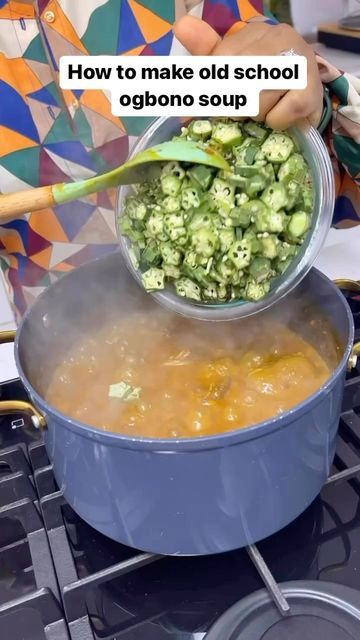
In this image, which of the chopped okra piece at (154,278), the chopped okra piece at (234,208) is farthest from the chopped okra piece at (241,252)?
the chopped okra piece at (154,278)

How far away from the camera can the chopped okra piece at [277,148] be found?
0.70 m

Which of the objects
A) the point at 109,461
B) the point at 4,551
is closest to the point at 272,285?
the point at 109,461

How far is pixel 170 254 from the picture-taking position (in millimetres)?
733

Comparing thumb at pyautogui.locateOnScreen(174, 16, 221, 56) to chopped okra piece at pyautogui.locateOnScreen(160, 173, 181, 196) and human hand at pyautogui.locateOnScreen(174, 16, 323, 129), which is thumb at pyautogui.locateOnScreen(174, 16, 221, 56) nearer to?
human hand at pyautogui.locateOnScreen(174, 16, 323, 129)

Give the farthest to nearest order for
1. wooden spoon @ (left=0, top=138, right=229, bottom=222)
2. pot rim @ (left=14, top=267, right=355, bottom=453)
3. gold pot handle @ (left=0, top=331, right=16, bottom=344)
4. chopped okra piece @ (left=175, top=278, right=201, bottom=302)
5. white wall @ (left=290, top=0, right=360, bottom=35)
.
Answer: white wall @ (left=290, top=0, right=360, bottom=35)
gold pot handle @ (left=0, top=331, right=16, bottom=344)
chopped okra piece @ (left=175, top=278, right=201, bottom=302)
wooden spoon @ (left=0, top=138, right=229, bottom=222)
pot rim @ (left=14, top=267, right=355, bottom=453)

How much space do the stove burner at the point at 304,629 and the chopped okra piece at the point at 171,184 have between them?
1.52ft

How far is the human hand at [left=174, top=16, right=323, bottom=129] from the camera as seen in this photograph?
681 mm

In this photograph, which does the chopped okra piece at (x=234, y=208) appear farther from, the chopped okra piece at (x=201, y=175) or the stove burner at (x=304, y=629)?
the stove burner at (x=304, y=629)

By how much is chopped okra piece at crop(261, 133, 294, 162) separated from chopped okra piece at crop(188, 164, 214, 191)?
7 cm

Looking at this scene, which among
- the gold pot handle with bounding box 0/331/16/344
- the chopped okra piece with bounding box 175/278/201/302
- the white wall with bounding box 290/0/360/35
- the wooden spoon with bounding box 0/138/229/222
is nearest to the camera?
the wooden spoon with bounding box 0/138/229/222

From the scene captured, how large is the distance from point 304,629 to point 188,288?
1.29 feet

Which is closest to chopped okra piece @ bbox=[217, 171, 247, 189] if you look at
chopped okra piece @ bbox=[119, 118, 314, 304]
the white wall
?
chopped okra piece @ bbox=[119, 118, 314, 304]

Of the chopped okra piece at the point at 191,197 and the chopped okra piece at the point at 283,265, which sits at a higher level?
the chopped okra piece at the point at 191,197

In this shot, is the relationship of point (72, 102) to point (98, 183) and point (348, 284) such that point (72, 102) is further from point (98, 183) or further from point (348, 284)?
point (348, 284)
